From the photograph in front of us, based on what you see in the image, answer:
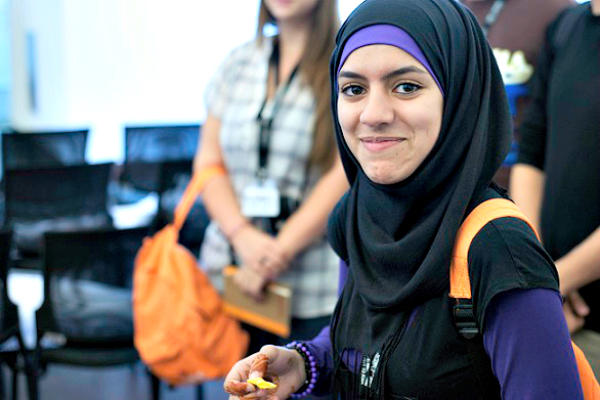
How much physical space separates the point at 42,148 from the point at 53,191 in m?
1.21

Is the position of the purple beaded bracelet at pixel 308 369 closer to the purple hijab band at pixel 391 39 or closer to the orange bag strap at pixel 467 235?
the orange bag strap at pixel 467 235

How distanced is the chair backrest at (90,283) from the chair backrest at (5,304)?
15 centimetres

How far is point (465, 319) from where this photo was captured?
105 centimetres

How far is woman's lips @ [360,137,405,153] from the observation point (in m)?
1.12

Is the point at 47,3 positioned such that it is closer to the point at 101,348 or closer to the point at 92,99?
the point at 92,99

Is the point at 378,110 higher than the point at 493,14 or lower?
lower

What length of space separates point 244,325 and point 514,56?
113 cm

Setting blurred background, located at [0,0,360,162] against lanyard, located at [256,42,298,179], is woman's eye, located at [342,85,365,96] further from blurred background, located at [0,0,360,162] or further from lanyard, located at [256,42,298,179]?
blurred background, located at [0,0,360,162]

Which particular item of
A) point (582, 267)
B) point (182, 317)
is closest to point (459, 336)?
point (582, 267)

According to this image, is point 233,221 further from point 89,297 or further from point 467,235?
point 467,235

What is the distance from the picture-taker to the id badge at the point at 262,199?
2.11m

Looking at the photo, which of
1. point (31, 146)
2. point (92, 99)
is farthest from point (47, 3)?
point (31, 146)

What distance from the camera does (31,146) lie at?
4312 mm

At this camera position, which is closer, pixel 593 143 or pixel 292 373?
pixel 292 373
